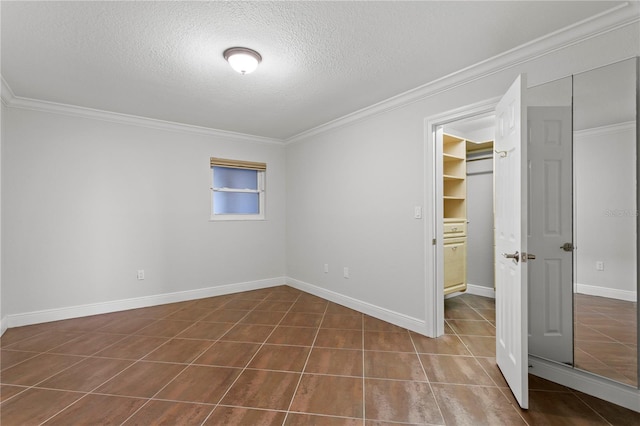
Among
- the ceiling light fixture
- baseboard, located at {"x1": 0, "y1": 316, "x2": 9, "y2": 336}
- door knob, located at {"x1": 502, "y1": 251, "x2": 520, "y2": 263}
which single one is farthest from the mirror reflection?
baseboard, located at {"x1": 0, "y1": 316, "x2": 9, "y2": 336}

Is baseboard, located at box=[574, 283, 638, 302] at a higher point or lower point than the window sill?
lower

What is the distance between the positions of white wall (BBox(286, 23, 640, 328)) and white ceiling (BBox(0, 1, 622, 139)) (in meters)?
0.22

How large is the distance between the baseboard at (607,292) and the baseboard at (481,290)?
2.38 metres

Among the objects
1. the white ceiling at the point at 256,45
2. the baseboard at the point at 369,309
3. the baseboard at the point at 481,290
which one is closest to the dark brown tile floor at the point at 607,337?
the baseboard at the point at 369,309

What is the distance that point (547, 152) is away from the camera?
6.93 feet

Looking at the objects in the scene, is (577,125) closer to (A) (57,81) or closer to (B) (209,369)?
(B) (209,369)

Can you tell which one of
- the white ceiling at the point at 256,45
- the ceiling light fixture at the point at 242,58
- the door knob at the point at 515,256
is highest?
the white ceiling at the point at 256,45

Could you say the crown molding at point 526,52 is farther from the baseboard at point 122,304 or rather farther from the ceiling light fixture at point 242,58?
the baseboard at point 122,304

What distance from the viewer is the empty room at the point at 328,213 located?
6.04ft

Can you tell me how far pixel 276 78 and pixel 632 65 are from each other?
2.51 metres

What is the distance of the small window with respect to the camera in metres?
4.54

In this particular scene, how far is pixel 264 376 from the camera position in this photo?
2.21m

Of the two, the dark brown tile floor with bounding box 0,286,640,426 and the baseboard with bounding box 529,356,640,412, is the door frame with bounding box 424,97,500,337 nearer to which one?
the dark brown tile floor with bounding box 0,286,640,426

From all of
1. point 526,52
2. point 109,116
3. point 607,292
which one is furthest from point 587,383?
point 109,116
